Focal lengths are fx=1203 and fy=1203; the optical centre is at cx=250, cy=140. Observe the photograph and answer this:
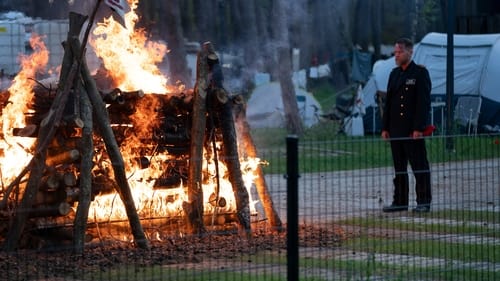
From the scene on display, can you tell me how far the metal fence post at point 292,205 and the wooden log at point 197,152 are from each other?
3.21m

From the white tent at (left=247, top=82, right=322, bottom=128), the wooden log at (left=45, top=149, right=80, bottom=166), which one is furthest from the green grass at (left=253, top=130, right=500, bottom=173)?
the white tent at (left=247, top=82, right=322, bottom=128)

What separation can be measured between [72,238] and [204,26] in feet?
67.7

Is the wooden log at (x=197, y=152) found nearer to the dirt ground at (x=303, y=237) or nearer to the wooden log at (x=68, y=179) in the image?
the dirt ground at (x=303, y=237)

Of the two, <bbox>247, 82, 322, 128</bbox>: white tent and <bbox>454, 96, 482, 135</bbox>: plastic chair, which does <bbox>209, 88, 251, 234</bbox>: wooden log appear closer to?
<bbox>454, 96, 482, 135</bbox>: plastic chair

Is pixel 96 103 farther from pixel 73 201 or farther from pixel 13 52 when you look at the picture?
pixel 13 52

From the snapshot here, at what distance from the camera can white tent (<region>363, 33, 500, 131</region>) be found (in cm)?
2664

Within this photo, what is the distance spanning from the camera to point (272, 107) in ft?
99.1

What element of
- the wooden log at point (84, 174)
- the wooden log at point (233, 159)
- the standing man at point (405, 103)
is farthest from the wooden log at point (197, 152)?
the standing man at point (405, 103)

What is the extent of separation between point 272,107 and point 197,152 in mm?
19651

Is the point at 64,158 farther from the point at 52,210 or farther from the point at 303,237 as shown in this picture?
the point at 303,237

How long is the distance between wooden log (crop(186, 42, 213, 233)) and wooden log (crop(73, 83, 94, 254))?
1.06m

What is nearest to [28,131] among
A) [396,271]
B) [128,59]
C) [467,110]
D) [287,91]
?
[128,59]

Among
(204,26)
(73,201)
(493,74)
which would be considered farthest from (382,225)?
(204,26)

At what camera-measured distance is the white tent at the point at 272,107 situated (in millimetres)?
29516
